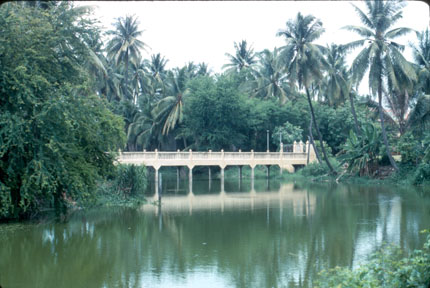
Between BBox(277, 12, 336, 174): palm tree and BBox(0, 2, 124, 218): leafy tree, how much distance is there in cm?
1664

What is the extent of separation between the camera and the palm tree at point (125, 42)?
38531 millimetres

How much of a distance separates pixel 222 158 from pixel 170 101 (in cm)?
796

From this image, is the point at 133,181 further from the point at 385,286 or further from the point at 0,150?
the point at 385,286

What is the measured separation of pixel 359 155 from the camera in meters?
31.0

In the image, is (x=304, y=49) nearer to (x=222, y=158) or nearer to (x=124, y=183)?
(x=222, y=158)

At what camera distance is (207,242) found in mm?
13070

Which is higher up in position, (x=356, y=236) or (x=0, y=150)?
(x=0, y=150)

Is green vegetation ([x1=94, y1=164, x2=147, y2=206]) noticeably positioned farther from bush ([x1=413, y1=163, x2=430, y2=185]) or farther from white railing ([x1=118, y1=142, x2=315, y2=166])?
bush ([x1=413, y1=163, x2=430, y2=185])

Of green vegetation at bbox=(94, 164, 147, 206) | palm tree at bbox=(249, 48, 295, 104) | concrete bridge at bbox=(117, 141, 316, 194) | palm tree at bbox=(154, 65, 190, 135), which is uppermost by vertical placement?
palm tree at bbox=(249, 48, 295, 104)

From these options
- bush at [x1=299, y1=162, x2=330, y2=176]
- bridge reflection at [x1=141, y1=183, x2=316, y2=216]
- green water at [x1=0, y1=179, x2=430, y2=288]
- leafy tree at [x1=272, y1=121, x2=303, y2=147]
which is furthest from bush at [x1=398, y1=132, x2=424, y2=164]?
leafy tree at [x1=272, y1=121, x2=303, y2=147]

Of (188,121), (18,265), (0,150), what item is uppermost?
(188,121)

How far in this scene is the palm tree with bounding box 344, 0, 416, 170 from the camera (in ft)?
86.3

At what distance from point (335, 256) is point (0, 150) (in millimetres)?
8981

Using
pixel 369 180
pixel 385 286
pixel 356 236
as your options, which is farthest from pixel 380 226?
pixel 369 180
